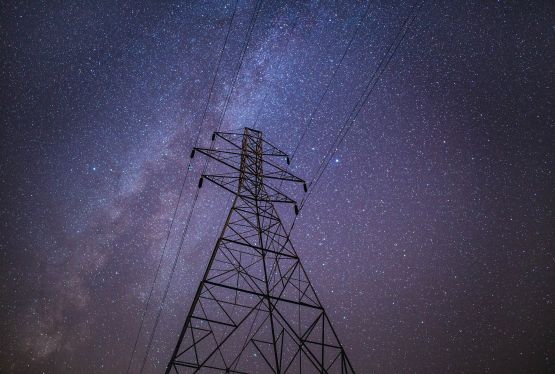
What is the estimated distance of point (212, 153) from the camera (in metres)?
9.52

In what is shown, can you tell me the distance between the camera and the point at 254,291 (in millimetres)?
6859

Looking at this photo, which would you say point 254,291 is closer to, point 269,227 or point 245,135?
point 269,227

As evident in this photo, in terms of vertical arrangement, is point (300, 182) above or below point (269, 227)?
above

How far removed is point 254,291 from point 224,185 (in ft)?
11.5

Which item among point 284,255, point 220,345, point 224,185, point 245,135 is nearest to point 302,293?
point 284,255

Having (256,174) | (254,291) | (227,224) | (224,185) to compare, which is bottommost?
(254,291)

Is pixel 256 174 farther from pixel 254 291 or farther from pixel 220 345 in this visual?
pixel 220 345

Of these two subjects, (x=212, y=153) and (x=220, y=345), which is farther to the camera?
(x=212, y=153)

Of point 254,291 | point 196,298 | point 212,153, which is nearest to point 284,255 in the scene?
point 254,291

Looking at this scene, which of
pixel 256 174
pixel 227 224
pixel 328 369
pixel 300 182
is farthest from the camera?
pixel 300 182

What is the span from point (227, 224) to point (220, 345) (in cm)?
272

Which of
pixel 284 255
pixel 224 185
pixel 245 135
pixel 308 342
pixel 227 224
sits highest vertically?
pixel 245 135

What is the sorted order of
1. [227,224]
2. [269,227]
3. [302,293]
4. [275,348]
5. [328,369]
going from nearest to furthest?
Answer: [275,348], [328,369], [302,293], [227,224], [269,227]

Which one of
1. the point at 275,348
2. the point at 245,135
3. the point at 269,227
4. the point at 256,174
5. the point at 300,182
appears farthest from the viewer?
the point at 245,135
